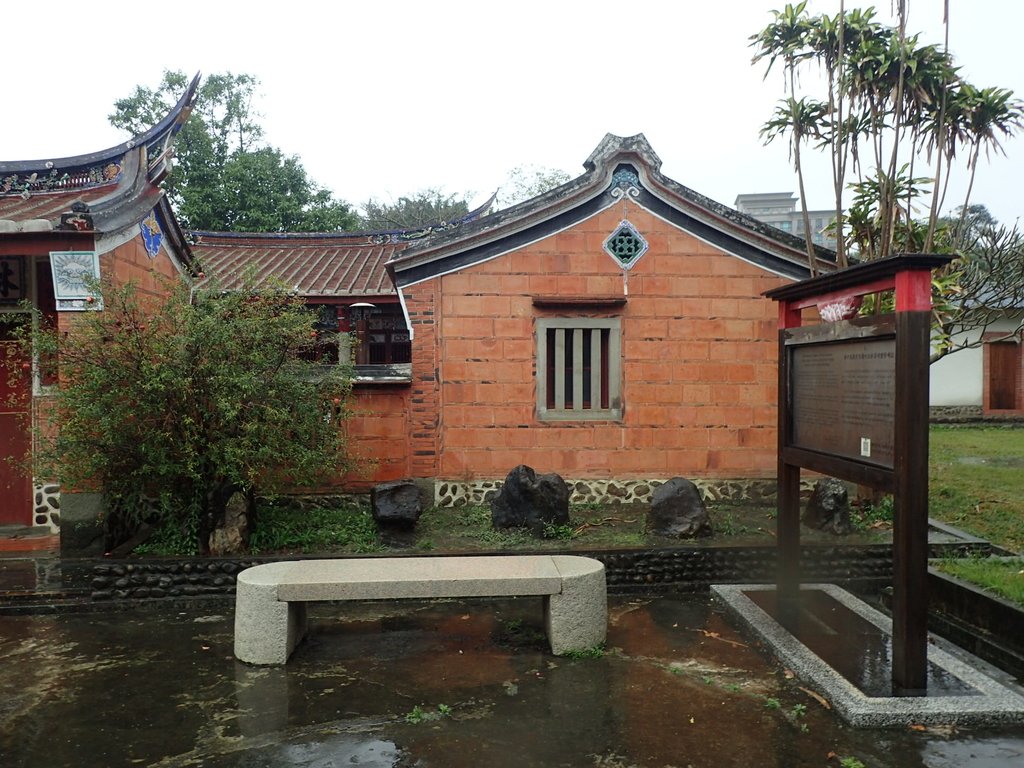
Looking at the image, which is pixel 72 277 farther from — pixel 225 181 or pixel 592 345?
pixel 225 181

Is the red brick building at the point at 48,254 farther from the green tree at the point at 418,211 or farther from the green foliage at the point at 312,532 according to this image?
the green tree at the point at 418,211

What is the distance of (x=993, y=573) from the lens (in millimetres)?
6074

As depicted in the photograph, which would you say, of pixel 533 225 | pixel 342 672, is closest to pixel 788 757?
pixel 342 672

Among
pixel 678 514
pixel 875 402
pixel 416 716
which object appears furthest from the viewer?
pixel 678 514

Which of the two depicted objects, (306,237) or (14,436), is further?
(306,237)

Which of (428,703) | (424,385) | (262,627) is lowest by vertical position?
(428,703)

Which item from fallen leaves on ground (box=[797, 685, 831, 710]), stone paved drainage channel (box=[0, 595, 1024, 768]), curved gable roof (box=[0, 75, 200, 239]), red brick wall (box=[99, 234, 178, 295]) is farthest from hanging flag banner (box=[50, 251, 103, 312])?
fallen leaves on ground (box=[797, 685, 831, 710])

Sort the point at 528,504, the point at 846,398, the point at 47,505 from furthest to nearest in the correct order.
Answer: the point at 47,505 < the point at 528,504 < the point at 846,398

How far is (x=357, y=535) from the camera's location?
7.82m

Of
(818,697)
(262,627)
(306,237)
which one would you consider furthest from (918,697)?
(306,237)

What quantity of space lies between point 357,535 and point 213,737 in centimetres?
367

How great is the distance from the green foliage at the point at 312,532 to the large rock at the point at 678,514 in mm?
2831

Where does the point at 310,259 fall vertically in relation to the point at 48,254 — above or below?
above

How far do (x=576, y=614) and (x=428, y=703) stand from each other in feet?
4.22
